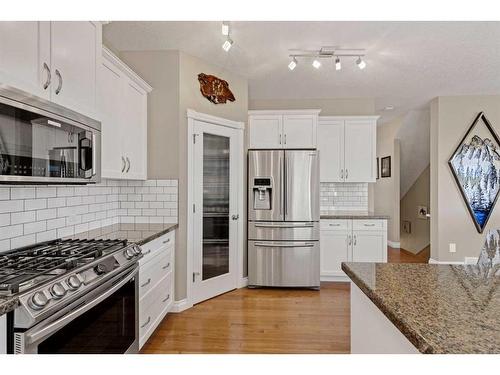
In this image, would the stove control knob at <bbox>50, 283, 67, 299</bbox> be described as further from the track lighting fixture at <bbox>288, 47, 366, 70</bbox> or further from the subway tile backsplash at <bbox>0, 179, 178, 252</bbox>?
the track lighting fixture at <bbox>288, 47, 366, 70</bbox>

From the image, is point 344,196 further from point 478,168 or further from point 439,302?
point 439,302

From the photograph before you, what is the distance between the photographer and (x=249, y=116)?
4.71 metres

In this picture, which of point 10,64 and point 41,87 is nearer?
point 10,64

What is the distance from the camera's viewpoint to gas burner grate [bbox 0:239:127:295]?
54.4 inches

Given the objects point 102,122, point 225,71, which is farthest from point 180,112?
point 102,122

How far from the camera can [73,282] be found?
61.8 inches

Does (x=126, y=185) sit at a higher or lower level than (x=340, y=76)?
lower

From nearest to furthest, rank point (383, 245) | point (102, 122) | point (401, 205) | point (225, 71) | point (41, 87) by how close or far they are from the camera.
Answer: point (41, 87), point (102, 122), point (225, 71), point (383, 245), point (401, 205)

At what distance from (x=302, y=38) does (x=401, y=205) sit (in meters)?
5.98

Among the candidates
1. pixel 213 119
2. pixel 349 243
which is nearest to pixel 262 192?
pixel 213 119

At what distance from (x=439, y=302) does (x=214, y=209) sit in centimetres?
303

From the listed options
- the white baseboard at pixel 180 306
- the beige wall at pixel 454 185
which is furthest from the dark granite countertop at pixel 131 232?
the beige wall at pixel 454 185
